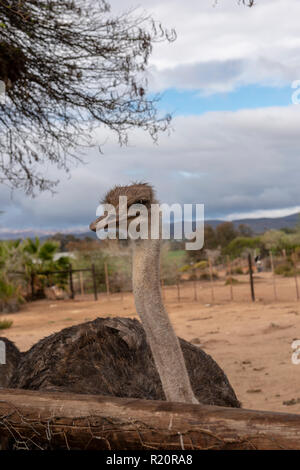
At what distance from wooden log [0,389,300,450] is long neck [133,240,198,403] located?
395 millimetres

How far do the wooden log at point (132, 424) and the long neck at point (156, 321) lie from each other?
1.30 feet

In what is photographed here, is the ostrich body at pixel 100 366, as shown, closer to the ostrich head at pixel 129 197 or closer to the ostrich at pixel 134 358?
the ostrich at pixel 134 358

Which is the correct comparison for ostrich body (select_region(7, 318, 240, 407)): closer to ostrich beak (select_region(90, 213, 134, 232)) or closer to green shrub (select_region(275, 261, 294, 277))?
ostrich beak (select_region(90, 213, 134, 232))

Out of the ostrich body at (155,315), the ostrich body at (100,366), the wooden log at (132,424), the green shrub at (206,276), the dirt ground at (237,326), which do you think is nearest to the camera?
the wooden log at (132,424)

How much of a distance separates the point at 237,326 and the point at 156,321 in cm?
748

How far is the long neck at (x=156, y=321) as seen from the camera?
240cm

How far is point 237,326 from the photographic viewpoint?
9.69 metres

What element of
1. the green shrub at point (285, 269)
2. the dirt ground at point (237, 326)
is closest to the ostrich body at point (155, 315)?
the dirt ground at point (237, 326)

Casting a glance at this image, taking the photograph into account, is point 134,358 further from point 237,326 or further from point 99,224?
point 237,326

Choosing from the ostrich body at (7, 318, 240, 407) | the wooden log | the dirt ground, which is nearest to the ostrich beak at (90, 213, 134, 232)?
the wooden log

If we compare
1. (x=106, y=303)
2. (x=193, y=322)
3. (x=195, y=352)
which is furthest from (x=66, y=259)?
(x=195, y=352)

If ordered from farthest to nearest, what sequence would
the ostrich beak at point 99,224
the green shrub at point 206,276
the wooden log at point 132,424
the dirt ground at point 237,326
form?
the green shrub at point 206,276 → the dirt ground at point 237,326 → the ostrich beak at point 99,224 → the wooden log at point 132,424

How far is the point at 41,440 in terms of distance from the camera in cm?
220
